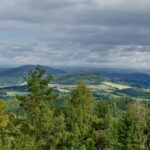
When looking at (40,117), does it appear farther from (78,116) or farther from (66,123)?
(78,116)

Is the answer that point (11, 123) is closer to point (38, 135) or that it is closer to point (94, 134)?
point (38, 135)

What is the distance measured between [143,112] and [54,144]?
2803cm

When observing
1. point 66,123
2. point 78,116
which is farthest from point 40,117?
point 78,116

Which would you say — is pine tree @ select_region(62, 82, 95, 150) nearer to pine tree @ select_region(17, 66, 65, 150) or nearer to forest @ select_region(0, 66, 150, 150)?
forest @ select_region(0, 66, 150, 150)

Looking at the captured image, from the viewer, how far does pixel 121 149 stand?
10281 centimetres

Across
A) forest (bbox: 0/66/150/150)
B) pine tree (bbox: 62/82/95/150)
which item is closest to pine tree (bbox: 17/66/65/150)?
forest (bbox: 0/66/150/150)

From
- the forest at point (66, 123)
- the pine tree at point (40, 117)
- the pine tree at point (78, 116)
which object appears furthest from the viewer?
the pine tree at point (78, 116)

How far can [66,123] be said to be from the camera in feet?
317

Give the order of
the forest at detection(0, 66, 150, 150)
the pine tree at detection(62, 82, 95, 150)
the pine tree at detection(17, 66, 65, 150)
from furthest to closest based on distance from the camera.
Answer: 1. the pine tree at detection(62, 82, 95, 150)
2. the pine tree at detection(17, 66, 65, 150)
3. the forest at detection(0, 66, 150, 150)

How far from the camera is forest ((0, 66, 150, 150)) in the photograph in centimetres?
8269

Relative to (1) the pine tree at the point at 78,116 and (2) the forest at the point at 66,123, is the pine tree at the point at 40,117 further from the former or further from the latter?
(1) the pine tree at the point at 78,116

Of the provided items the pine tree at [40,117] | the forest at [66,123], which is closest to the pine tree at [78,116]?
the forest at [66,123]

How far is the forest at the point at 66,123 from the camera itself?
271 feet

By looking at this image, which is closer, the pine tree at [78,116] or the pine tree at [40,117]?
the pine tree at [40,117]
